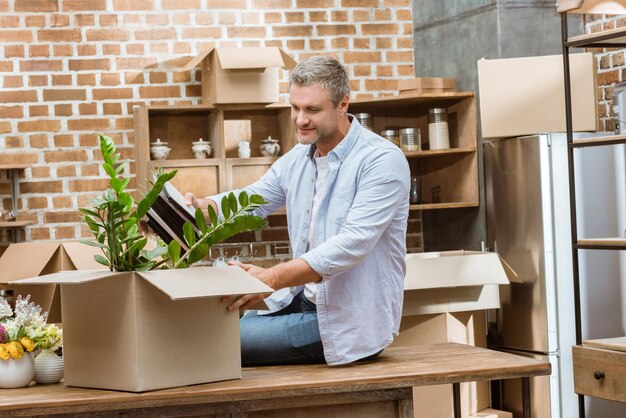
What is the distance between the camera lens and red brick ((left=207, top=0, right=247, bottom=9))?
5203 mm

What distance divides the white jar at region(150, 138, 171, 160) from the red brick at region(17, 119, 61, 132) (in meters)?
0.51

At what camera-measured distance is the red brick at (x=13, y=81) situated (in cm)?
496

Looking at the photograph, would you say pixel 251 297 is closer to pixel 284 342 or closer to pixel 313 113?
pixel 284 342

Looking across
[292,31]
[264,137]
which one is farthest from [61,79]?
[292,31]

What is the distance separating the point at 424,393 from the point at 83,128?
215 centimetres

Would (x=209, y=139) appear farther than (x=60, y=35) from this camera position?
Yes

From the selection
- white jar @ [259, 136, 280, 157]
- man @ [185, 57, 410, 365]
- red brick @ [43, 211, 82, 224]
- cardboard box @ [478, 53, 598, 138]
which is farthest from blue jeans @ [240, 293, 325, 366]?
red brick @ [43, 211, 82, 224]

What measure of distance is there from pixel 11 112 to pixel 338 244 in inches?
114

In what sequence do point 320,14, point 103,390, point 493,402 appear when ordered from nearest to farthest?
point 103,390 < point 493,402 < point 320,14

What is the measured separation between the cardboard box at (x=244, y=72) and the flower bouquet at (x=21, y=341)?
2320mm

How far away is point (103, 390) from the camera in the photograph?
2391 mm

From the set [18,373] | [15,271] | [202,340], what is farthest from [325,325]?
[15,271]

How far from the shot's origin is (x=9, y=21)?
4.96 m

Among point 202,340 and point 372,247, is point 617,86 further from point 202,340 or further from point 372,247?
point 202,340
